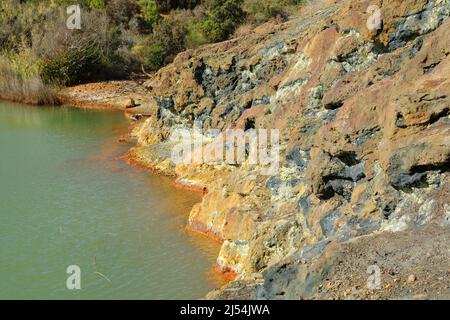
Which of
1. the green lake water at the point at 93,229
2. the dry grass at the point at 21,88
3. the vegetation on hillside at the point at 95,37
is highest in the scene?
the vegetation on hillside at the point at 95,37

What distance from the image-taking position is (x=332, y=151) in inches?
467

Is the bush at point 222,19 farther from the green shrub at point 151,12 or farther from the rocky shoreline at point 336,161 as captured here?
the rocky shoreline at point 336,161

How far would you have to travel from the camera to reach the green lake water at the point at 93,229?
A: 42.0 ft

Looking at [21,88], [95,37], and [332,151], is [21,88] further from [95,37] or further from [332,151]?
[332,151]

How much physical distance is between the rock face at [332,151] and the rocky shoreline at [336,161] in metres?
0.03

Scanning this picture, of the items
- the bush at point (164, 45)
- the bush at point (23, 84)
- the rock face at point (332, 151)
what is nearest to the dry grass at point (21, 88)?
the bush at point (23, 84)

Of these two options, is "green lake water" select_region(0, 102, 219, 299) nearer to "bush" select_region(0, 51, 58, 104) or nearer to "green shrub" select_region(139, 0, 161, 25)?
"bush" select_region(0, 51, 58, 104)

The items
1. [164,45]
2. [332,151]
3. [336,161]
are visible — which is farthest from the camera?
[164,45]

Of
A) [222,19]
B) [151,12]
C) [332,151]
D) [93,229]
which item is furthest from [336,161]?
[151,12]

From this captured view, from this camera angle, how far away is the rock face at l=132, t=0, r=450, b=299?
30.5ft

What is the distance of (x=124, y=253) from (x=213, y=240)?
227 centimetres

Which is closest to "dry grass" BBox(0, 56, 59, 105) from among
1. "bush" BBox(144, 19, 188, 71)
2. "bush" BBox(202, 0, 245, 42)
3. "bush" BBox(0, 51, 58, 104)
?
"bush" BBox(0, 51, 58, 104)

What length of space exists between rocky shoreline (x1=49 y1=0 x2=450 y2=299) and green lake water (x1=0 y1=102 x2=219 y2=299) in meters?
0.90

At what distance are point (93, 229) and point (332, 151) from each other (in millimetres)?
6860
